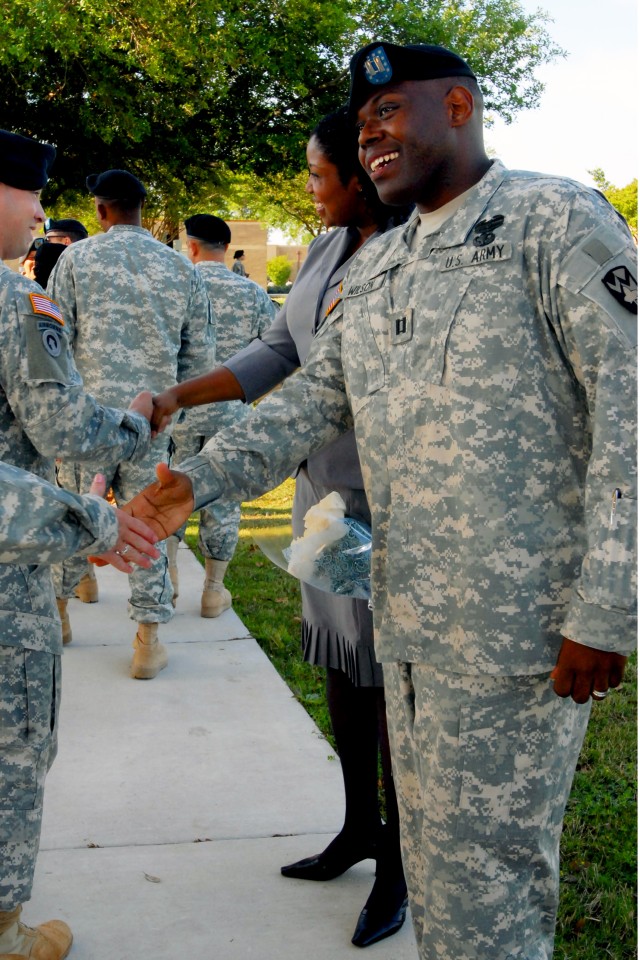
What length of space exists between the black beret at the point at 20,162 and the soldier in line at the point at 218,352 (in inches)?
140

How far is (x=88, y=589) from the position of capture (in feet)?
22.1

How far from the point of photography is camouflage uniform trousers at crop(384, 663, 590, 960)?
A: 2145 millimetres

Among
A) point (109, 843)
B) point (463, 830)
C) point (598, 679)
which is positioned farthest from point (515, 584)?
point (109, 843)

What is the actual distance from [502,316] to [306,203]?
33.1 meters

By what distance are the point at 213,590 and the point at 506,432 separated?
14.9 feet

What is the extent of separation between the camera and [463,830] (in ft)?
7.09

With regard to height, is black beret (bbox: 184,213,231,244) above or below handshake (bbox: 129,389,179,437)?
above

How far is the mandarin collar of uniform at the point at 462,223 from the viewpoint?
7.41 feet

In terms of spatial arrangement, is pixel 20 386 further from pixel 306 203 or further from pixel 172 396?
pixel 306 203

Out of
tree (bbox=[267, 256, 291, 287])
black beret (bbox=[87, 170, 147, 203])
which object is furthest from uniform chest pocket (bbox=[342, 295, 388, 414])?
tree (bbox=[267, 256, 291, 287])

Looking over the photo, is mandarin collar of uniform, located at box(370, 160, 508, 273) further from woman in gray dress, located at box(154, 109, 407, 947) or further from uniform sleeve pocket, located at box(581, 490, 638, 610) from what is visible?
woman in gray dress, located at box(154, 109, 407, 947)

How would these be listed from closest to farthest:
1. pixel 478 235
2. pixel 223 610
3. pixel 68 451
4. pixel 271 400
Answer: pixel 478 235 → pixel 271 400 → pixel 68 451 → pixel 223 610

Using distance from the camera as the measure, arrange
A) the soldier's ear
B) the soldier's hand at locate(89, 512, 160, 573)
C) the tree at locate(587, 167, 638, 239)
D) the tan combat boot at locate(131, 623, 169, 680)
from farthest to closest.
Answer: the tree at locate(587, 167, 638, 239)
the tan combat boot at locate(131, 623, 169, 680)
the soldier's hand at locate(89, 512, 160, 573)
the soldier's ear

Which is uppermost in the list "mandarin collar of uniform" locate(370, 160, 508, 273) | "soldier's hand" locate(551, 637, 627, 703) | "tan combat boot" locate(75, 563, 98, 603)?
"mandarin collar of uniform" locate(370, 160, 508, 273)
